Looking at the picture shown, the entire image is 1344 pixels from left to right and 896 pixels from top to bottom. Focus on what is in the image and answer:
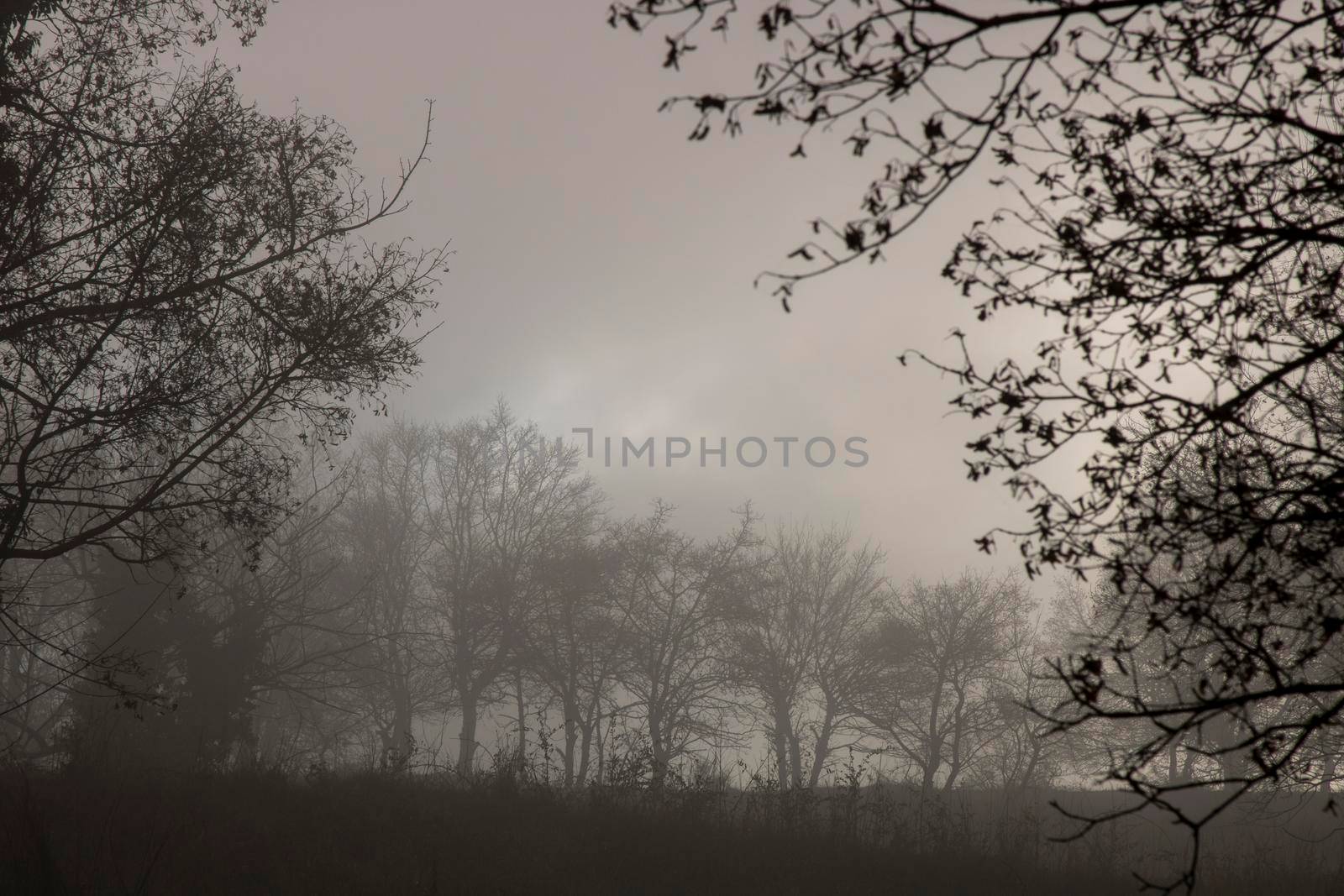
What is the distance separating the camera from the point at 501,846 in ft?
32.7

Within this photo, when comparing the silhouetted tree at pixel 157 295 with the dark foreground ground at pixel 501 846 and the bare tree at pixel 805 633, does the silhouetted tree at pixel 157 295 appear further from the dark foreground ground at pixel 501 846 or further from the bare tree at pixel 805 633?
the bare tree at pixel 805 633

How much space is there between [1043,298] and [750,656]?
3046 cm

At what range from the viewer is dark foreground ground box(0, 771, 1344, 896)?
8.34m

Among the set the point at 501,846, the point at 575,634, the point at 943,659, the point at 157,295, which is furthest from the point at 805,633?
the point at 157,295

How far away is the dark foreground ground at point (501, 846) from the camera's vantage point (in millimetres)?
8344

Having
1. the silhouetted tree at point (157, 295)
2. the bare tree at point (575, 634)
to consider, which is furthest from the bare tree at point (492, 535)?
the silhouetted tree at point (157, 295)

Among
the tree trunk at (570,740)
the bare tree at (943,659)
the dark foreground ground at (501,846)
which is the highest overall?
the bare tree at (943,659)

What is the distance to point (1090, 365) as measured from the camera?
12.2ft

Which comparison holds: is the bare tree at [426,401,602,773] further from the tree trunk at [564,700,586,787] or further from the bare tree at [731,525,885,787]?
the bare tree at [731,525,885,787]

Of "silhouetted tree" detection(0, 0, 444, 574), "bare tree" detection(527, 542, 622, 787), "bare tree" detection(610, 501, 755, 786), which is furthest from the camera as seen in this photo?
"bare tree" detection(610, 501, 755, 786)

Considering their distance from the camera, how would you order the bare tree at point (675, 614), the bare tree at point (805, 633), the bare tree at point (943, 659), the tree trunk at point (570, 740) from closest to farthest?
the tree trunk at point (570, 740) → the bare tree at point (675, 614) → the bare tree at point (943, 659) → the bare tree at point (805, 633)

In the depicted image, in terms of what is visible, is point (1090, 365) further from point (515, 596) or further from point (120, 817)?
point (515, 596)

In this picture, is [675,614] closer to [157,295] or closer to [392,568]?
[392,568]

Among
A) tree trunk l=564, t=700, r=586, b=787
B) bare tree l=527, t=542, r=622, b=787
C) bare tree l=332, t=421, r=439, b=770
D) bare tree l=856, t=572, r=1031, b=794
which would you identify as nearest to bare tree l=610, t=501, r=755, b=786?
bare tree l=527, t=542, r=622, b=787
